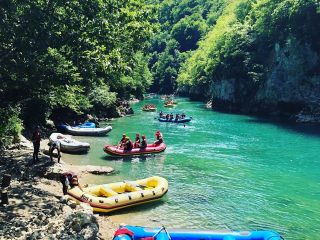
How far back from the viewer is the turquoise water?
50.1 ft

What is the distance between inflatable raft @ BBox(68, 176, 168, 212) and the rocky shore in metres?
0.58

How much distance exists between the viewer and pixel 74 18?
1485 cm

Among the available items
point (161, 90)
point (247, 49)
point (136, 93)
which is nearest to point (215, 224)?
point (247, 49)

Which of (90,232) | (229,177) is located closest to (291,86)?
(229,177)

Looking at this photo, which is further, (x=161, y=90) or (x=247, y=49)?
(x=161, y=90)

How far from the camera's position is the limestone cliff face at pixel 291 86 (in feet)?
156

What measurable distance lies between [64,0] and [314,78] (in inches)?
1586

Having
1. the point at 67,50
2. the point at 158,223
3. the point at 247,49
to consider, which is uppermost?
the point at 247,49

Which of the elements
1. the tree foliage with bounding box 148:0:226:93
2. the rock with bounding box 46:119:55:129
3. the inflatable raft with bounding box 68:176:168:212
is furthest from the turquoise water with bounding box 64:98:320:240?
the tree foliage with bounding box 148:0:226:93

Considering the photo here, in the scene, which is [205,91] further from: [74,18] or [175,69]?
[74,18]

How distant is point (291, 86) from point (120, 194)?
38818 millimetres

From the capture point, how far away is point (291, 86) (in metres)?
49.6

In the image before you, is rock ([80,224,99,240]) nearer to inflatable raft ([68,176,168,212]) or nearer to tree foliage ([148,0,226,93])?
inflatable raft ([68,176,168,212])

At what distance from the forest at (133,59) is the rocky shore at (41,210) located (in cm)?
356
